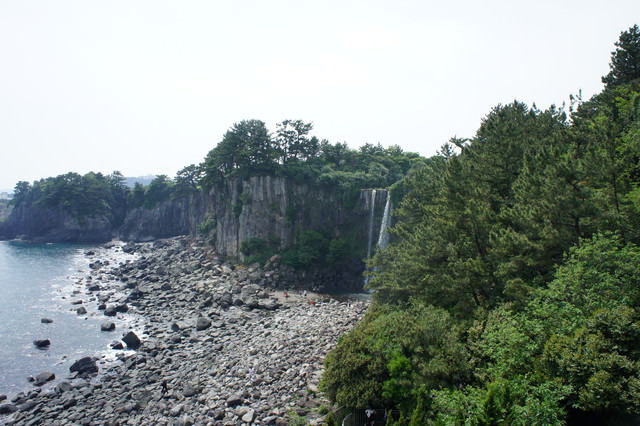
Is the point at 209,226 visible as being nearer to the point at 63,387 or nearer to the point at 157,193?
the point at 157,193

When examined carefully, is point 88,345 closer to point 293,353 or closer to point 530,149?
point 293,353

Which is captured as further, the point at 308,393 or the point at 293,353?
the point at 293,353

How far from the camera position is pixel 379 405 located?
16.0 m

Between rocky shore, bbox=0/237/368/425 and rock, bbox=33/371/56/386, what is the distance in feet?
1.06

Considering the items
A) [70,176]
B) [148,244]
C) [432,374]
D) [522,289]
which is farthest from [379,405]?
[70,176]

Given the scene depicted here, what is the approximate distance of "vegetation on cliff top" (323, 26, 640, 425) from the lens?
10.7m

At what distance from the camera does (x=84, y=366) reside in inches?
1057

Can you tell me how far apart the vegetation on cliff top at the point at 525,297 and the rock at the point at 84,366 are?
1975 cm

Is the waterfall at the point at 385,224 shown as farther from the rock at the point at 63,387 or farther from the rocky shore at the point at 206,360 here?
the rock at the point at 63,387

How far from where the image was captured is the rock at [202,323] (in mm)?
33875

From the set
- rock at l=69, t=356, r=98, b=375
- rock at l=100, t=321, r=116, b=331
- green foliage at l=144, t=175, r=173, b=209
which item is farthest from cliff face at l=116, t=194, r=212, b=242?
rock at l=69, t=356, r=98, b=375

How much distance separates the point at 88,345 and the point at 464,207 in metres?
33.6

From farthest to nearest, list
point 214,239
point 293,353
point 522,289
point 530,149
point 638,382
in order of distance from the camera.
Answer: 1. point 214,239
2. point 293,353
3. point 530,149
4. point 522,289
5. point 638,382

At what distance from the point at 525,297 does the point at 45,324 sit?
43802 millimetres
